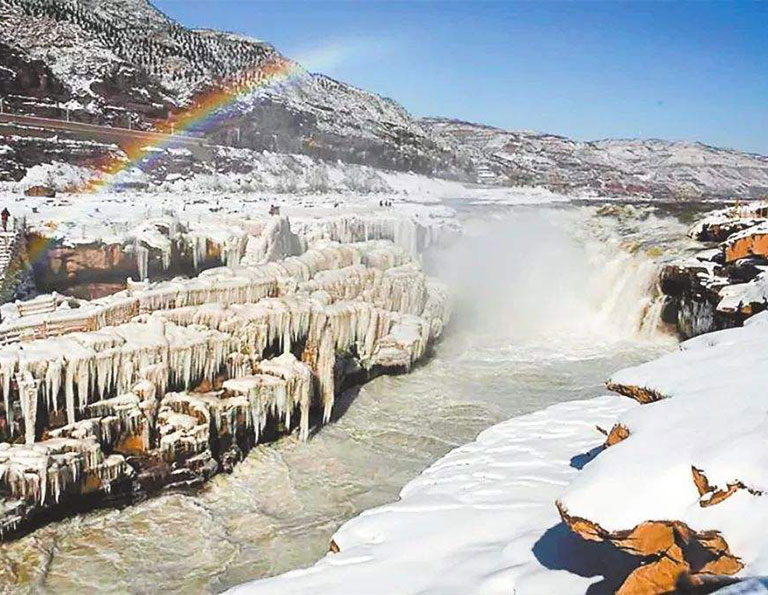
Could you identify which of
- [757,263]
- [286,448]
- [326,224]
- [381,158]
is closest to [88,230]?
[286,448]

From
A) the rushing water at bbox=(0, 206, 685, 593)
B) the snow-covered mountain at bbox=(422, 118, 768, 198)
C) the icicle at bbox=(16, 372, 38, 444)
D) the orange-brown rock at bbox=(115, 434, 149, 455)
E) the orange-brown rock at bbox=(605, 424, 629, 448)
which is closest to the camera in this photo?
the orange-brown rock at bbox=(605, 424, 629, 448)

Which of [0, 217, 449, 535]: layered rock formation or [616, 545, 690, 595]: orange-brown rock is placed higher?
[616, 545, 690, 595]: orange-brown rock

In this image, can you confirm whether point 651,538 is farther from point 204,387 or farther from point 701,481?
point 204,387

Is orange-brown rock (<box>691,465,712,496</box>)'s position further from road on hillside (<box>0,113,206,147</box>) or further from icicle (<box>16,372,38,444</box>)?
road on hillside (<box>0,113,206,147</box>)

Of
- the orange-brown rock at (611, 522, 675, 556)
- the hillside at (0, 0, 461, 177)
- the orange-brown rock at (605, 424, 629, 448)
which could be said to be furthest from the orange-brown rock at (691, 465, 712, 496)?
the hillside at (0, 0, 461, 177)

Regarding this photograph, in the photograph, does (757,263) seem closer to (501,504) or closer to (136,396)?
(501,504)

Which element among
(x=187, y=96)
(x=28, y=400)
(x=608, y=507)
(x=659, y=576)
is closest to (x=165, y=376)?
(x=28, y=400)

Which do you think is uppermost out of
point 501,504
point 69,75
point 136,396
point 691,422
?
point 69,75
